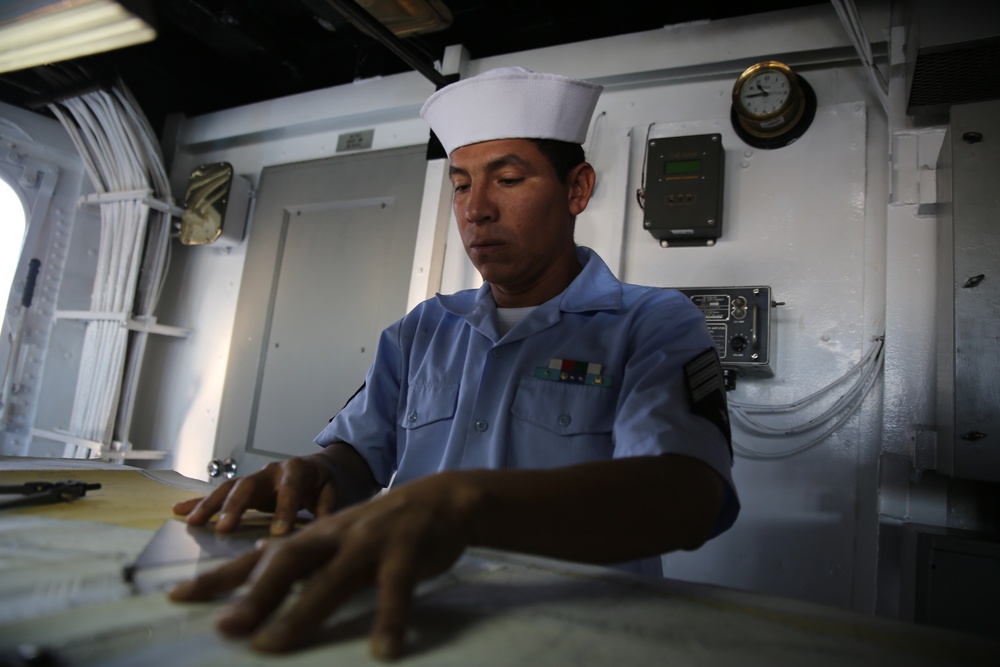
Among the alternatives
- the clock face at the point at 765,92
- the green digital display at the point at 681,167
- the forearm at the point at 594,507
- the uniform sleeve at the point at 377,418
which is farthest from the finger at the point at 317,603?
the clock face at the point at 765,92

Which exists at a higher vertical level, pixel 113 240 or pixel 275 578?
pixel 113 240

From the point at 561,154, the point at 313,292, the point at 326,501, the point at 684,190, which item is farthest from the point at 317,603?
the point at 313,292

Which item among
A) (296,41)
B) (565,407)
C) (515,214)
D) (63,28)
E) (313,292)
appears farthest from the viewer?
(296,41)

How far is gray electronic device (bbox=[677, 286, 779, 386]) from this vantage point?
194 cm

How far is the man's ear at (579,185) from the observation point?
143 centimetres

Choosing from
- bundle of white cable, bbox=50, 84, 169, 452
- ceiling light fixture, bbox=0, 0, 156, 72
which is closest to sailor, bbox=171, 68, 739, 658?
ceiling light fixture, bbox=0, 0, 156, 72

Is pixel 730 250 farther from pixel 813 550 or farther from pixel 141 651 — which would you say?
pixel 141 651

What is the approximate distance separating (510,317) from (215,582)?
3.19 ft

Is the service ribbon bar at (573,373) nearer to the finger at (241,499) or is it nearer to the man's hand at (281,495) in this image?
the man's hand at (281,495)

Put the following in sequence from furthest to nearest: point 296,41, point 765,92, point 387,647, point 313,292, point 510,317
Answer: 1. point 296,41
2. point 313,292
3. point 765,92
4. point 510,317
5. point 387,647

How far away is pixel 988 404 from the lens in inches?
60.0

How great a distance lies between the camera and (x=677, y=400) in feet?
3.09

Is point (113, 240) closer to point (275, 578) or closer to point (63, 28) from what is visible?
point (63, 28)

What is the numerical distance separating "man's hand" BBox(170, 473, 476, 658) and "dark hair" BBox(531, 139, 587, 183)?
99 centimetres
